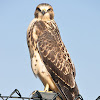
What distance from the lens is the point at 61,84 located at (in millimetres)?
9703

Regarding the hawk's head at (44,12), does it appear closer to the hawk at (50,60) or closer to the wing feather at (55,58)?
the hawk at (50,60)

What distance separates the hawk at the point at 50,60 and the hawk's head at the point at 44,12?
0.95 feet

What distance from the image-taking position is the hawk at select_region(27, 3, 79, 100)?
950 centimetres

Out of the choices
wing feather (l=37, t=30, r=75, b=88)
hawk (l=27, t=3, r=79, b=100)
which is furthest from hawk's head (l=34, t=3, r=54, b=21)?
wing feather (l=37, t=30, r=75, b=88)

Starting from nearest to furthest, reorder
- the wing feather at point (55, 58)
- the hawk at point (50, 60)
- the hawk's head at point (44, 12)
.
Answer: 1. the hawk at point (50, 60)
2. the wing feather at point (55, 58)
3. the hawk's head at point (44, 12)

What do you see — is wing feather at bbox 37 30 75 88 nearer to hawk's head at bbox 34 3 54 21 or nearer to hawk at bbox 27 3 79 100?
hawk at bbox 27 3 79 100

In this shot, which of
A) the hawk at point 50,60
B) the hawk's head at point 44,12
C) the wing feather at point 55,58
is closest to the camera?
the hawk at point 50,60

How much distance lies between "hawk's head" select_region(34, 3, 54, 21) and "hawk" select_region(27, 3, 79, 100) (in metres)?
0.29

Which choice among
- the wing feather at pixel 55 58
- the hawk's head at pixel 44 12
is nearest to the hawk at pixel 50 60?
the wing feather at pixel 55 58

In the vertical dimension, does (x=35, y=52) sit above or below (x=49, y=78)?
above

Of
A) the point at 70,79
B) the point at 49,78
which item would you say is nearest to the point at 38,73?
the point at 49,78

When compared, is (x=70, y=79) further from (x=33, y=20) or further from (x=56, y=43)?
(x=33, y=20)

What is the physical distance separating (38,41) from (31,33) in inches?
13.5

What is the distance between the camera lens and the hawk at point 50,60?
950 cm
